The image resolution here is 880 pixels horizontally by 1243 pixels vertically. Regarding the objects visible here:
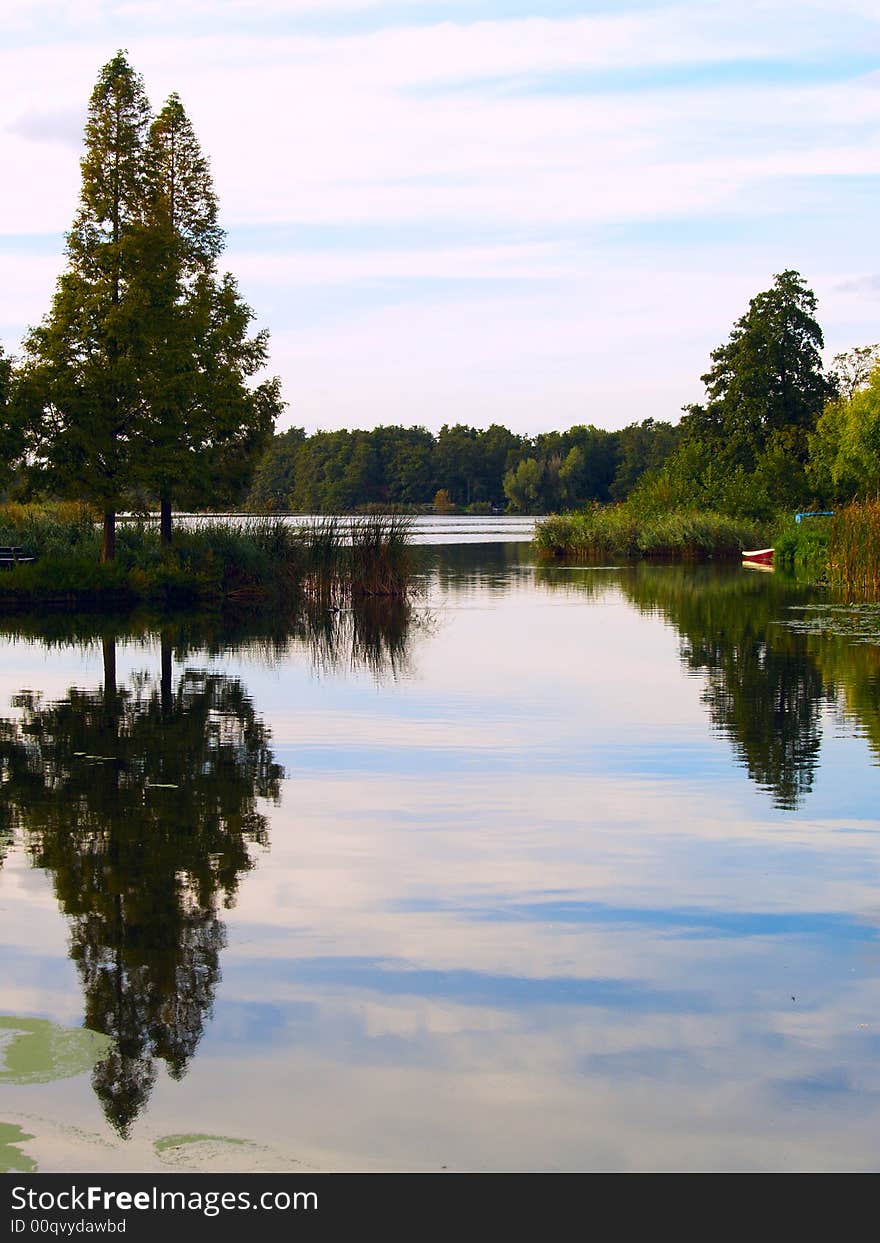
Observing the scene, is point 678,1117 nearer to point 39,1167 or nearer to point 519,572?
point 39,1167

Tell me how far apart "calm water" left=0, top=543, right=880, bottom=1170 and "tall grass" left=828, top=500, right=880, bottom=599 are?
19037 millimetres

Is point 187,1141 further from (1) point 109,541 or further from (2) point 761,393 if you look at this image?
(2) point 761,393

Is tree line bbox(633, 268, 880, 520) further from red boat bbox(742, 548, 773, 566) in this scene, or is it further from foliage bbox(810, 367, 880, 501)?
red boat bbox(742, 548, 773, 566)

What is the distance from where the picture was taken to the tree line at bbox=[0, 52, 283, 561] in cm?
3347

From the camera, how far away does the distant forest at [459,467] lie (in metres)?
166

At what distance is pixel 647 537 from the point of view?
60.8 metres

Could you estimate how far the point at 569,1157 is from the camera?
5180mm

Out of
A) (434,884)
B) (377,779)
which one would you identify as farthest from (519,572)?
(434,884)

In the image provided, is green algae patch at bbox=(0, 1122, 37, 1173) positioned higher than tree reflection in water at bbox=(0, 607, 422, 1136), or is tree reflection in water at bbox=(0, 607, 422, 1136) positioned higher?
tree reflection in water at bbox=(0, 607, 422, 1136)

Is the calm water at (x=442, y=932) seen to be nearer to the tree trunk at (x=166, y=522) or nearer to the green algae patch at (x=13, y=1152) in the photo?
the green algae patch at (x=13, y=1152)

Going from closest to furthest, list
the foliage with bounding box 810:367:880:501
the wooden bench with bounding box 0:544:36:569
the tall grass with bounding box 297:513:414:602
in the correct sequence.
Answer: the wooden bench with bounding box 0:544:36:569, the tall grass with bounding box 297:513:414:602, the foliage with bounding box 810:367:880:501

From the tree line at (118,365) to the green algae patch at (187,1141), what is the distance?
Answer: 28873 millimetres

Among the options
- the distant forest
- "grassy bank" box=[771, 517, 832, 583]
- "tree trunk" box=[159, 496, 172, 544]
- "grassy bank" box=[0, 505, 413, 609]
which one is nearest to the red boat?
"grassy bank" box=[771, 517, 832, 583]

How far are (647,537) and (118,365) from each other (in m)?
31.6
